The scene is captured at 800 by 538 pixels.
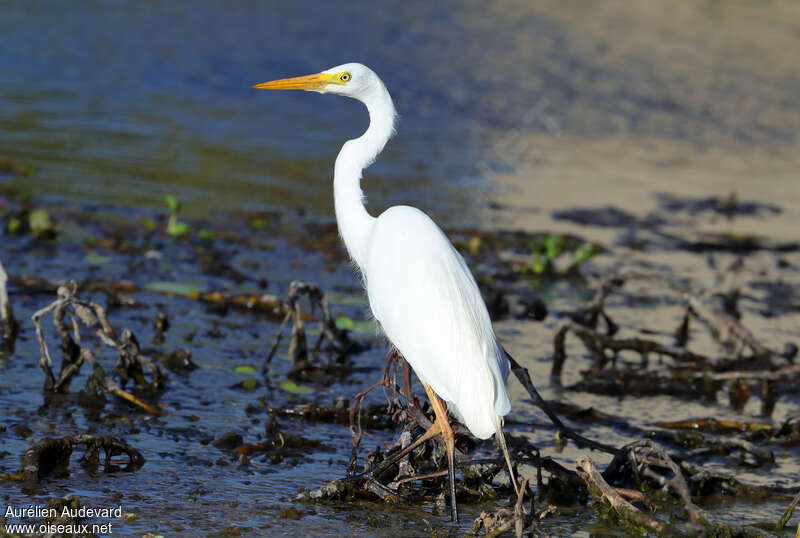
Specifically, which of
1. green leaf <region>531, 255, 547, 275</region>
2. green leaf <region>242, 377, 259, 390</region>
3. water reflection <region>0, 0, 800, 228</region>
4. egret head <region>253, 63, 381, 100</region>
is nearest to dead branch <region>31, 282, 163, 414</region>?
green leaf <region>242, 377, 259, 390</region>

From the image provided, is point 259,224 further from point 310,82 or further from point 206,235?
point 310,82

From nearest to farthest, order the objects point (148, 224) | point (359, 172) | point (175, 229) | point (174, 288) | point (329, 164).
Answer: point (359, 172), point (174, 288), point (175, 229), point (148, 224), point (329, 164)

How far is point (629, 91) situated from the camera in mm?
14703

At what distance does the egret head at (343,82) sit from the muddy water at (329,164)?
4.62ft

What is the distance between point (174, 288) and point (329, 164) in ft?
13.7

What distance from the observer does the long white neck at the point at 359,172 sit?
4207mm

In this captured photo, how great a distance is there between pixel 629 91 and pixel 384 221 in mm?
11461

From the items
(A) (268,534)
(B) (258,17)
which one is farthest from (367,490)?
(B) (258,17)

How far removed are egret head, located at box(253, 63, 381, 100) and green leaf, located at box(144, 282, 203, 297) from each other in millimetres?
1931

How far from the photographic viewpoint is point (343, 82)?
4.29 metres

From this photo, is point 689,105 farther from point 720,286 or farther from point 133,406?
point 133,406

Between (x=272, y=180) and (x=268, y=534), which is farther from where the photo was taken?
(x=272, y=180)

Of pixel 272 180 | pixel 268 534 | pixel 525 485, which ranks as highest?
pixel 272 180

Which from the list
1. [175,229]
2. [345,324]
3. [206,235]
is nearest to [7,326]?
[345,324]
